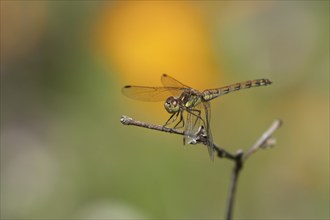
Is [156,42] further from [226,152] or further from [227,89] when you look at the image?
[226,152]

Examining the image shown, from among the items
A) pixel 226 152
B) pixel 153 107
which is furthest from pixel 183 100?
pixel 153 107

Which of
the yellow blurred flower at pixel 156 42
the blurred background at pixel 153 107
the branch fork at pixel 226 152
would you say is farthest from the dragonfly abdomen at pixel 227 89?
the yellow blurred flower at pixel 156 42

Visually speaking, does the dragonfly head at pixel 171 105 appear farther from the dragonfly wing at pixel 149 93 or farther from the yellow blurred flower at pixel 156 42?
the yellow blurred flower at pixel 156 42

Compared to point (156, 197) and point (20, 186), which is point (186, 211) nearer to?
point (156, 197)

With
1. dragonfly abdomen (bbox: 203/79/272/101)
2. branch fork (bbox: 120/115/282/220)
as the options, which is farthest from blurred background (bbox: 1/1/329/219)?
branch fork (bbox: 120/115/282/220)

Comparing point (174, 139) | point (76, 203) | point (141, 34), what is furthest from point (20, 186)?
point (141, 34)

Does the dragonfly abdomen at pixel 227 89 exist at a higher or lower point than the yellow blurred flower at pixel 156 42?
lower

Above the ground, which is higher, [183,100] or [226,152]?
[183,100]
